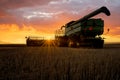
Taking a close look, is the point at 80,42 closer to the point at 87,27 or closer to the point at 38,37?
the point at 87,27

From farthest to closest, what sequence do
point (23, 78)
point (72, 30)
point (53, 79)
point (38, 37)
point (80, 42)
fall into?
point (38, 37) → point (72, 30) → point (80, 42) → point (23, 78) → point (53, 79)

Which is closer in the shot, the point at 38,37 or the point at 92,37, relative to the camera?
the point at 92,37

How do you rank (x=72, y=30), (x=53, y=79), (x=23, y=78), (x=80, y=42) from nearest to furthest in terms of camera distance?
(x=53, y=79) → (x=23, y=78) → (x=80, y=42) → (x=72, y=30)

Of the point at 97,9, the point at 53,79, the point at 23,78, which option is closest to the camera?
the point at 53,79

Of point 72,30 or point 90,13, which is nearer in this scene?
point 90,13

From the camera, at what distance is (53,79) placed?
25.4 ft

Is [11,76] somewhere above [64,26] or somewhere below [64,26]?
below

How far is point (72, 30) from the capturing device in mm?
35844

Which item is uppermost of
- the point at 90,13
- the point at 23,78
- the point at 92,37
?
the point at 90,13

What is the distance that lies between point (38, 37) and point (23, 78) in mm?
46155

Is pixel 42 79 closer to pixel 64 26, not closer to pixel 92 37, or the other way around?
pixel 92 37

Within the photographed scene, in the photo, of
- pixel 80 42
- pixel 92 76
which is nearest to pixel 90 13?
pixel 80 42

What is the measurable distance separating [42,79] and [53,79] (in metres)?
0.36

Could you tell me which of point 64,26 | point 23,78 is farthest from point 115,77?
point 64,26
